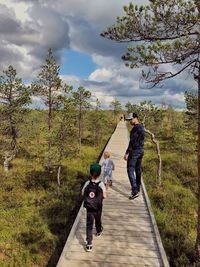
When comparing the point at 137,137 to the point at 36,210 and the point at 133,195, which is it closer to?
the point at 133,195

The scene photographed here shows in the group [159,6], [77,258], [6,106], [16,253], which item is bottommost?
[16,253]

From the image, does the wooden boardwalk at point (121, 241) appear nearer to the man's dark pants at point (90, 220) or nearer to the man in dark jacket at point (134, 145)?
the man's dark pants at point (90, 220)

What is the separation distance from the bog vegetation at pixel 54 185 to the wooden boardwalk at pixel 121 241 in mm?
1359

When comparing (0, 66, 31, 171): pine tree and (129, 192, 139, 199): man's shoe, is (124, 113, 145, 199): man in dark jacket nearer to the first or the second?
(129, 192, 139, 199): man's shoe

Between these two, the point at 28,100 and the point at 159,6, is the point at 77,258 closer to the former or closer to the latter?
the point at 159,6

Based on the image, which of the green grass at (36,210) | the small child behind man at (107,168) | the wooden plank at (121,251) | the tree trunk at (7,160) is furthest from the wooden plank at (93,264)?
the tree trunk at (7,160)

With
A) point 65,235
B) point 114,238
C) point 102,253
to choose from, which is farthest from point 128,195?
point 102,253

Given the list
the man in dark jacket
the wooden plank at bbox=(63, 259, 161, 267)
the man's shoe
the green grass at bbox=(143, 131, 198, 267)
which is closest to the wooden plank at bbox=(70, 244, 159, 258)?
the wooden plank at bbox=(63, 259, 161, 267)

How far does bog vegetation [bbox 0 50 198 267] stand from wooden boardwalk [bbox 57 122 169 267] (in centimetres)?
136

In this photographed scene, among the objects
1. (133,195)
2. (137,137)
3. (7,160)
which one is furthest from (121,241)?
(7,160)

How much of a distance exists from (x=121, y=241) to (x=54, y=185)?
12168 mm

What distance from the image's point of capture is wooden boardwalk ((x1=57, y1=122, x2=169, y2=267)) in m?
7.11

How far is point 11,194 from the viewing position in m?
18.5

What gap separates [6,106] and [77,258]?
18.9 m
